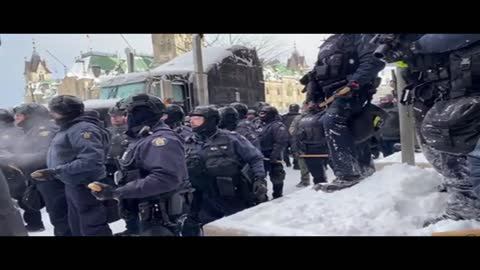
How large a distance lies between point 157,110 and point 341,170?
1.76 meters

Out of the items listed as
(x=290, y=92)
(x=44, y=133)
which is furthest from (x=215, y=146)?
(x=290, y=92)

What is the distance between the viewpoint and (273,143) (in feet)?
25.2

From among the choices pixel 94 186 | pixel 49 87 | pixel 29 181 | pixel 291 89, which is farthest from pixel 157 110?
pixel 291 89

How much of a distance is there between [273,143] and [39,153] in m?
3.84

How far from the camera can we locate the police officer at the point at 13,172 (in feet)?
18.9

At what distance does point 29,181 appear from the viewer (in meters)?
5.83

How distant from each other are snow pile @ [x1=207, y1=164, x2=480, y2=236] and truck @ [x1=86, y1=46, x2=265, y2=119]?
569cm

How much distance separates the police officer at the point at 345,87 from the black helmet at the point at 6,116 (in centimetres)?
481

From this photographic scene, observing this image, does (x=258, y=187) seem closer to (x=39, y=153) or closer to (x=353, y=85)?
(x=353, y=85)

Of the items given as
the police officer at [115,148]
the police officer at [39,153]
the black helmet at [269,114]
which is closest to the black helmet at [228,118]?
the police officer at [115,148]

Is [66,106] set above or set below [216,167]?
above

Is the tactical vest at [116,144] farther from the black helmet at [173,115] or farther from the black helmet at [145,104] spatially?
the black helmet at [145,104]

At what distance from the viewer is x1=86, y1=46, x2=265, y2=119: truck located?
9.76 metres
